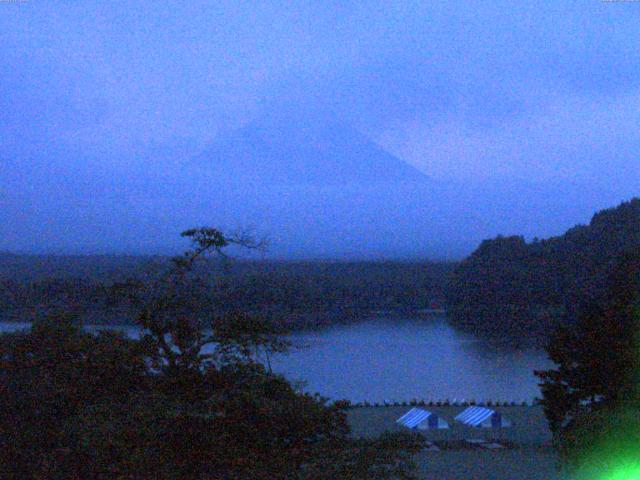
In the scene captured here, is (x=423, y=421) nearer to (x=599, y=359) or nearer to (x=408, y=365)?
(x=599, y=359)

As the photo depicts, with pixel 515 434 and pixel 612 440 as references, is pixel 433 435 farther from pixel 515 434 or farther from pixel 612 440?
pixel 612 440

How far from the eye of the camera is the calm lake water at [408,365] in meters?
15.2

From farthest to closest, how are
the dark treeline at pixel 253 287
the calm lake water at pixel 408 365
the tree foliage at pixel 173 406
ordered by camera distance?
the calm lake water at pixel 408 365, the dark treeline at pixel 253 287, the tree foliage at pixel 173 406

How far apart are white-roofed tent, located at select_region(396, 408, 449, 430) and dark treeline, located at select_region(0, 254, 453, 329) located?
2494mm

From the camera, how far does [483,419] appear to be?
1112 centimetres

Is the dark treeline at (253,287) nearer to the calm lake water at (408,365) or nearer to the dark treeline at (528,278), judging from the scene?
the calm lake water at (408,365)

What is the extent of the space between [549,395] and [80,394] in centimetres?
633

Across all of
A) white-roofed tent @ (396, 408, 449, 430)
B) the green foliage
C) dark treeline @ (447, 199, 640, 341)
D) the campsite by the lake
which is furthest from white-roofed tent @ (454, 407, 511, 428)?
dark treeline @ (447, 199, 640, 341)

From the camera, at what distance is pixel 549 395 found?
8930mm

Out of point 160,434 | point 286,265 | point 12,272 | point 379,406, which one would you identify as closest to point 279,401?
point 160,434

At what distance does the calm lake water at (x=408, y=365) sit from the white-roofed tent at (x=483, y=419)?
295cm

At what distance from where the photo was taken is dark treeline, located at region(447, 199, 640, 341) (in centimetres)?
2520

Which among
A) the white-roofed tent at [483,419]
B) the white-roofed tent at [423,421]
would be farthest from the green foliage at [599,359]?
the white-roofed tent at [423,421]

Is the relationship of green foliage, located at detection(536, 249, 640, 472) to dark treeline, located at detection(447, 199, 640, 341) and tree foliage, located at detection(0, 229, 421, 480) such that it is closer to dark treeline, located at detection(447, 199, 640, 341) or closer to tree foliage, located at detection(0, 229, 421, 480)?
tree foliage, located at detection(0, 229, 421, 480)
